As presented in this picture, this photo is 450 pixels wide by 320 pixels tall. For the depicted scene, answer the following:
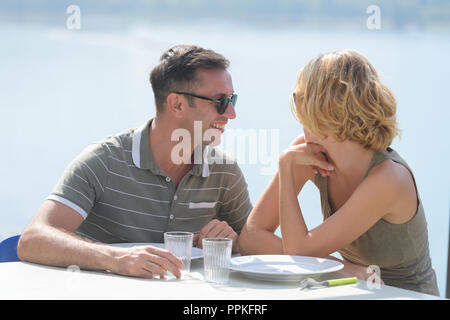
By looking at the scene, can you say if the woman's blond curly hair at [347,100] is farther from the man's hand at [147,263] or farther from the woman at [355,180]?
the man's hand at [147,263]

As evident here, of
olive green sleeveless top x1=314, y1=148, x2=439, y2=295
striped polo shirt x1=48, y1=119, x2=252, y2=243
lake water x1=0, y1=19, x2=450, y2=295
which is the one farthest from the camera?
lake water x1=0, y1=19, x2=450, y2=295

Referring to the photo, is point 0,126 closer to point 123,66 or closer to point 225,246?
point 123,66

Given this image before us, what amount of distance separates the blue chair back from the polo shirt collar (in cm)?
51

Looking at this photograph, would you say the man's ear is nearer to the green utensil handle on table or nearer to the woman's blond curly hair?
the woman's blond curly hair

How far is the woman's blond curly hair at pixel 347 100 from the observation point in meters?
1.59

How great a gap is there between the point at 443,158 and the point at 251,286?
5108 millimetres

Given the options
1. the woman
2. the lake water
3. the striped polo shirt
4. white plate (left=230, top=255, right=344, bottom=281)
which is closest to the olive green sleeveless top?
the woman

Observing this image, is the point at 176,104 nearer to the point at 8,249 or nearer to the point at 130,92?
the point at 8,249

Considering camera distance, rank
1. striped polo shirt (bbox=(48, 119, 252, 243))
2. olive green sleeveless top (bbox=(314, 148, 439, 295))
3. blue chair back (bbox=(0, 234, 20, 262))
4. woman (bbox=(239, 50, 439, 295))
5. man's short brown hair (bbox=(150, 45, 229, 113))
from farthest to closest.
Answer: man's short brown hair (bbox=(150, 45, 229, 113)), striped polo shirt (bbox=(48, 119, 252, 243)), blue chair back (bbox=(0, 234, 20, 262)), olive green sleeveless top (bbox=(314, 148, 439, 295)), woman (bbox=(239, 50, 439, 295))

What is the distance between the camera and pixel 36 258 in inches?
58.6

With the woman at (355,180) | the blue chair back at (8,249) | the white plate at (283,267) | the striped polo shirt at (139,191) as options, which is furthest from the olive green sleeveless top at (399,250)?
the blue chair back at (8,249)

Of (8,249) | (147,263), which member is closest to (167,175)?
(8,249)

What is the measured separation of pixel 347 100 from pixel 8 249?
125 cm

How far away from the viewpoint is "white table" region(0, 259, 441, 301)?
3.77 feet
